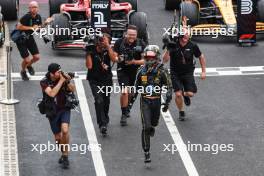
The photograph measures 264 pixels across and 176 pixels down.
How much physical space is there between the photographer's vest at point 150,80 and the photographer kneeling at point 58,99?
1.25 metres

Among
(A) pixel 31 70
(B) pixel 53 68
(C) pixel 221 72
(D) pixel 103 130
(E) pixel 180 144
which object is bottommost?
(E) pixel 180 144

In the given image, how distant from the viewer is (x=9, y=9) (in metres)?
26.8

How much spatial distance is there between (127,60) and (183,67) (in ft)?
3.76

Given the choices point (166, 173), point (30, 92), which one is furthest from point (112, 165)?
point (30, 92)

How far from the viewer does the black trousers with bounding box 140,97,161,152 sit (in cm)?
1706

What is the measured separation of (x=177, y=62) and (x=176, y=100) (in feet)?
2.35

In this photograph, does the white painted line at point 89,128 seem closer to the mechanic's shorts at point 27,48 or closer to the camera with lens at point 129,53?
the mechanic's shorts at point 27,48

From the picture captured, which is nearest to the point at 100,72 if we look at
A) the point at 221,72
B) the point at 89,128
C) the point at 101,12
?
the point at 89,128

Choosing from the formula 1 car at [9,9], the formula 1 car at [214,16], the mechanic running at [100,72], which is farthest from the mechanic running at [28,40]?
the formula 1 car at [9,9]

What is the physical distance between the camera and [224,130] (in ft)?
62.2

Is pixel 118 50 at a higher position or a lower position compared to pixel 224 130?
higher

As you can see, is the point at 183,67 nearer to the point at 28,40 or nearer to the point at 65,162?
the point at 65,162

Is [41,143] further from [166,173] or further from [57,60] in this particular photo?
[57,60]

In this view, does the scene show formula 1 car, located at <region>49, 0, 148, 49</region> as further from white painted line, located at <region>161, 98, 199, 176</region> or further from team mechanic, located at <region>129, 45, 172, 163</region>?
team mechanic, located at <region>129, 45, 172, 163</region>
